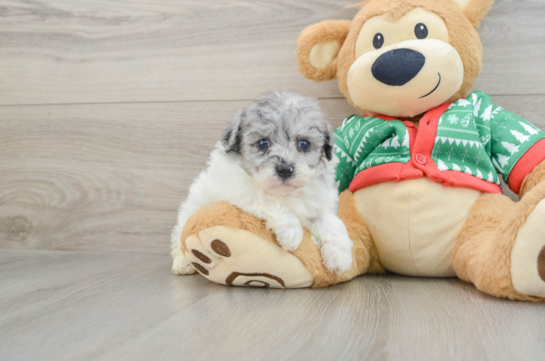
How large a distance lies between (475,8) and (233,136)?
0.92m

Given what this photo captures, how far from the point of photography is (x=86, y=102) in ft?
7.11

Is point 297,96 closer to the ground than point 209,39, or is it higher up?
closer to the ground

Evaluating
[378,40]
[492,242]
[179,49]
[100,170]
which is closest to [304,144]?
[378,40]

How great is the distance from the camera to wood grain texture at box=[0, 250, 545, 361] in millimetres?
871

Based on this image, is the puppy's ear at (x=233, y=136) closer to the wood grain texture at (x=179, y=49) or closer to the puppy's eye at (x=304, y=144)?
the puppy's eye at (x=304, y=144)

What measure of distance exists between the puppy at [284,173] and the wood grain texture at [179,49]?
59 centimetres

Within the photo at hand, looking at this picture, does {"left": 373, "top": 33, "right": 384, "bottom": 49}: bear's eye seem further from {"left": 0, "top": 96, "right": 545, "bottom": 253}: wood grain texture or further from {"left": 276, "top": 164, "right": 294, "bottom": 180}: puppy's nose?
{"left": 0, "top": 96, "right": 545, "bottom": 253}: wood grain texture

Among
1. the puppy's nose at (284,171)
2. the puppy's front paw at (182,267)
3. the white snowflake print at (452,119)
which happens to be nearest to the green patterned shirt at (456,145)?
the white snowflake print at (452,119)

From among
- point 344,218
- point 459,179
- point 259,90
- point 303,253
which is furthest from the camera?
point 259,90

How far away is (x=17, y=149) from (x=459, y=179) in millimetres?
2044

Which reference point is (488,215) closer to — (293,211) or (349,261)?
(349,261)

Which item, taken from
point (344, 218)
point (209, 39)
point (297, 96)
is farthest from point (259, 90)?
point (344, 218)

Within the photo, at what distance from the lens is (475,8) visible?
1.50 metres

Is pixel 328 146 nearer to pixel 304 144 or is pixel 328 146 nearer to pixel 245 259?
pixel 304 144
